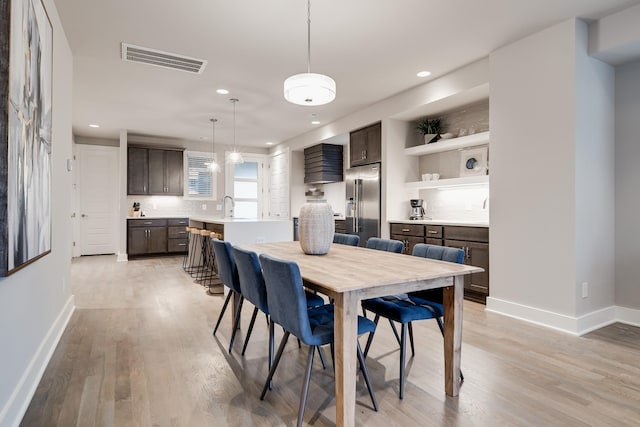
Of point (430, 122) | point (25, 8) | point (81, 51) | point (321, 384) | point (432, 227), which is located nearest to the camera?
point (25, 8)

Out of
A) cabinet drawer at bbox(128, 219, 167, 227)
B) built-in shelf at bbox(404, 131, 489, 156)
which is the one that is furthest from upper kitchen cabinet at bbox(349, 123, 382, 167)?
cabinet drawer at bbox(128, 219, 167, 227)

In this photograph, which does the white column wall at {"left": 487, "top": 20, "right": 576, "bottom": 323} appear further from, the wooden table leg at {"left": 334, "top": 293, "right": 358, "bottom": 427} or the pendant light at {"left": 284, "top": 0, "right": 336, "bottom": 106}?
the wooden table leg at {"left": 334, "top": 293, "right": 358, "bottom": 427}

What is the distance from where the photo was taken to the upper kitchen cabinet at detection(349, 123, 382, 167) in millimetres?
5340

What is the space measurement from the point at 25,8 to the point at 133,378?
2154 millimetres

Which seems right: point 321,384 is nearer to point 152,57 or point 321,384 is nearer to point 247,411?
point 247,411

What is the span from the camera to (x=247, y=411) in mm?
1850

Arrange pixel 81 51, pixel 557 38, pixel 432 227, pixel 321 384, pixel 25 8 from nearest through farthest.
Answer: pixel 25 8 → pixel 321 384 → pixel 557 38 → pixel 81 51 → pixel 432 227

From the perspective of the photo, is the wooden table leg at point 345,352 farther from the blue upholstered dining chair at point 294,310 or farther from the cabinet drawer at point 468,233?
the cabinet drawer at point 468,233

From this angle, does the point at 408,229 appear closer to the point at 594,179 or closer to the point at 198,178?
the point at 594,179

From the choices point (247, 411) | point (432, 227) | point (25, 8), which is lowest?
point (247, 411)

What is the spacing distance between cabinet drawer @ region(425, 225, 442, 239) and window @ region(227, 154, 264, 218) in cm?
547

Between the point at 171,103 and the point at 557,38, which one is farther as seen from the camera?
the point at 171,103

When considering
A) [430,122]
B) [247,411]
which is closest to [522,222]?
[430,122]

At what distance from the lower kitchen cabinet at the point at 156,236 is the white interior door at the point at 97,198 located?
119 centimetres
